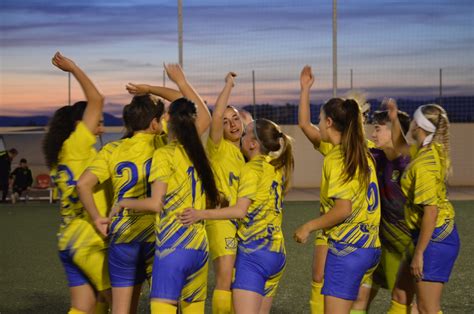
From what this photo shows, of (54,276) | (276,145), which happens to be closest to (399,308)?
(276,145)

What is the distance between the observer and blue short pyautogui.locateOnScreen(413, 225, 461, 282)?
530 centimetres

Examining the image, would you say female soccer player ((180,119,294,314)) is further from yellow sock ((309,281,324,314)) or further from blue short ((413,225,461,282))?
blue short ((413,225,461,282))

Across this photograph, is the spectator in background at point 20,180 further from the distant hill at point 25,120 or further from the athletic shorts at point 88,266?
the athletic shorts at point 88,266

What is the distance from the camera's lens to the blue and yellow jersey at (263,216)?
16.9 feet

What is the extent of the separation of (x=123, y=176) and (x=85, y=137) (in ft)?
1.23

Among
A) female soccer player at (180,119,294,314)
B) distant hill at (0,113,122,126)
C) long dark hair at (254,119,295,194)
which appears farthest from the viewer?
distant hill at (0,113,122,126)

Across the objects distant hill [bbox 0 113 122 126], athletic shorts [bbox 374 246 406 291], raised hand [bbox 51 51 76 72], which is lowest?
athletic shorts [bbox 374 246 406 291]

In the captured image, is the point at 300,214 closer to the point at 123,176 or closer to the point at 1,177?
the point at 1,177

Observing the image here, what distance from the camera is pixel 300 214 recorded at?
16.2m

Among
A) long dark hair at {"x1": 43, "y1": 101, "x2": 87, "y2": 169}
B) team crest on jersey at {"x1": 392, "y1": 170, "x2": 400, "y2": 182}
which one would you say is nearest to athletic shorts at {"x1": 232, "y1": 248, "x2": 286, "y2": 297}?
team crest on jersey at {"x1": 392, "y1": 170, "x2": 400, "y2": 182}

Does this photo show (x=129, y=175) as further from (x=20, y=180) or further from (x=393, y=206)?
(x=20, y=180)

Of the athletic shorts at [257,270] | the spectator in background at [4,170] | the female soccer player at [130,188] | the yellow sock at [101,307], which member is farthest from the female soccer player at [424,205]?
the spectator in background at [4,170]

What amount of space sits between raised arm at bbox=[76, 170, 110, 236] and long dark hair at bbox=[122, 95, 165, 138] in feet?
1.39

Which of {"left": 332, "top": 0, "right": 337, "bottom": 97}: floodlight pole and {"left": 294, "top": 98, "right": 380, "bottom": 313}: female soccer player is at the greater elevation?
{"left": 332, "top": 0, "right": 337, "bottom": 97}: floodlight pole
